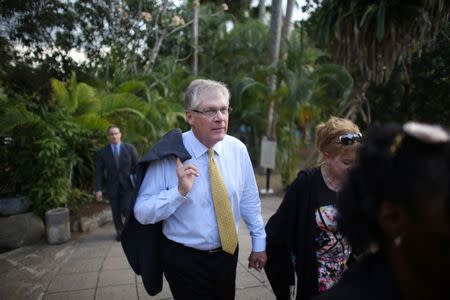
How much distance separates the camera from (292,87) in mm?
8250

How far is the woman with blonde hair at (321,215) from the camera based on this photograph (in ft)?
6.19

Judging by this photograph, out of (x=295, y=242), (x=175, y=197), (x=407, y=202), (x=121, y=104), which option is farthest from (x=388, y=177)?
(x=121, y=104)

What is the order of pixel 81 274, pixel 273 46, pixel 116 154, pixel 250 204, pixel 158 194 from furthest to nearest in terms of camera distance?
pixel 273 46 < pixel 116 154 < pixel 81 274 < pixel 250 204 < pixel 158 194

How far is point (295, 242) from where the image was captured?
2023mm

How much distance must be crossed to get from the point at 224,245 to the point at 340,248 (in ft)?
2.16

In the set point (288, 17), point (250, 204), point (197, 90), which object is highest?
point (288, 17)

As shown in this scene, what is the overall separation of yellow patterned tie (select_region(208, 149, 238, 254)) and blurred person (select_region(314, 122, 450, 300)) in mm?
1232

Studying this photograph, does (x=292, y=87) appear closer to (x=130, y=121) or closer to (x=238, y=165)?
(x=130, y=121)

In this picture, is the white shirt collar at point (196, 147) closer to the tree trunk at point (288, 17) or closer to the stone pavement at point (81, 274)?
the stone pavement at point (81, 274)

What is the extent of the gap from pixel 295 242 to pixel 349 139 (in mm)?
681

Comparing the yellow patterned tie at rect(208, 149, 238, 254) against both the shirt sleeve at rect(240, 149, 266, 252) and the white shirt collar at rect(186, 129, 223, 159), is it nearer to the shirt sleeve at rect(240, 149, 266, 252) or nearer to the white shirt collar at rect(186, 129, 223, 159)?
the white shirt collar at rect(186, 129, 223, 159)

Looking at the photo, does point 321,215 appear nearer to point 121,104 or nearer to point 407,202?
point 407,202

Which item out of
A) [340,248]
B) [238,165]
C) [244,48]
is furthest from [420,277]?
[244,48]

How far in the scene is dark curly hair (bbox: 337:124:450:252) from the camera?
2.17ft
